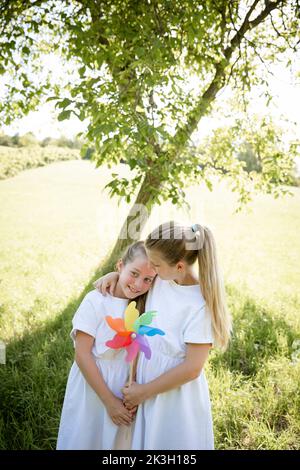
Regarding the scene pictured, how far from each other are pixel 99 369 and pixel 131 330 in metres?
0.34

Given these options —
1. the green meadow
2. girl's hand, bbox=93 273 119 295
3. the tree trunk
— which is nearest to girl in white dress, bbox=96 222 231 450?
girl's hand, bbox=93 273 119 295

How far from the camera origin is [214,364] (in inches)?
126

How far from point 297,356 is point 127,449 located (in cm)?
222

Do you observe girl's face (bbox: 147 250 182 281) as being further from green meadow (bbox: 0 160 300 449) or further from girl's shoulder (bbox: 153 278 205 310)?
green meadow (bbox: 0 160 300 449)

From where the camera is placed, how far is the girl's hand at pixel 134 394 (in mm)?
1621

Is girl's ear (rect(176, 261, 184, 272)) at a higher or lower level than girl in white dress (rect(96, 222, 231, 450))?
higher

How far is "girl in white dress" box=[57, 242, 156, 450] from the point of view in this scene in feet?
5.61

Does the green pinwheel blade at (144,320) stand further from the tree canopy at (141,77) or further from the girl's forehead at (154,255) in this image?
the tree canopy at (141,77)

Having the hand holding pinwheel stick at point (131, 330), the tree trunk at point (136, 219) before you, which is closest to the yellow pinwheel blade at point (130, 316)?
the hand holding pinwheel stick at point (131, 330)

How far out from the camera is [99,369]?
69.0 inches

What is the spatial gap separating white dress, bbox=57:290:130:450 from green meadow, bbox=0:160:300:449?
67cm

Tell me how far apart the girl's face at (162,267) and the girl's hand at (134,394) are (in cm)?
51
